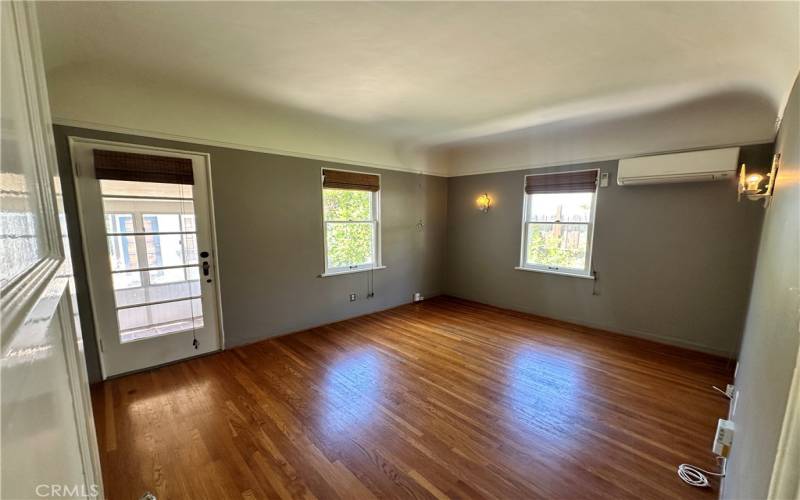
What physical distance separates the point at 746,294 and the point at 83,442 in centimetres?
488

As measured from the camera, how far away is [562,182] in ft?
14.0

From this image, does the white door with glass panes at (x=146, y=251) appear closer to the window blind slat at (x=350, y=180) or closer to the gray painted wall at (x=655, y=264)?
the window blind slat at (x=350, y=180)

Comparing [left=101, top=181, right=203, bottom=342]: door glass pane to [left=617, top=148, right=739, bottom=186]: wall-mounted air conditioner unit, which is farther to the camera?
[left=617, top=148, right=739, bottom=186]: wall-mounted air conditioner unit

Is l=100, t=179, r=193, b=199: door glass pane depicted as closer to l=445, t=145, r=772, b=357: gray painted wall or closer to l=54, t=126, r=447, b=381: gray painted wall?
l=54, t=126, r=447, b=381: gray painted wall

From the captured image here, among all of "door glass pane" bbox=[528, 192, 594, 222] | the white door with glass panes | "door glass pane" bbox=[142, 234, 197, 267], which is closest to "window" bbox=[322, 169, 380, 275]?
the white door with glass panes

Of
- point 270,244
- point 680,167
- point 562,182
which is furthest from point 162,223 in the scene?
point 680,167

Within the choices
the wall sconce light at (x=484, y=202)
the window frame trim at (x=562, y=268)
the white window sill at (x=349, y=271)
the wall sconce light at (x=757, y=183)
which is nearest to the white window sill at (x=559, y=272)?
the window frame trim at (x=562, y=268)

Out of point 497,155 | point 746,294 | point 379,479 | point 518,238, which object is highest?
point 497,155

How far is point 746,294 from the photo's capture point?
3.12 m

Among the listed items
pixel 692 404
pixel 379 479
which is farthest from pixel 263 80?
pixel 692 404

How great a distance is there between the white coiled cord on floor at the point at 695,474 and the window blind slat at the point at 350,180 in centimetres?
407

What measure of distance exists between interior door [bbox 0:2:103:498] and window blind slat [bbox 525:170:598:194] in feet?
15.4

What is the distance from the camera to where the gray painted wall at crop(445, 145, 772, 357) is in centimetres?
321

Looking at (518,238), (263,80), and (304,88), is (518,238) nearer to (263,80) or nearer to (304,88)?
(304,88)
